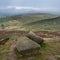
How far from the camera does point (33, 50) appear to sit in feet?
128

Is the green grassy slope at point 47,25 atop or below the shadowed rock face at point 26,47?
below

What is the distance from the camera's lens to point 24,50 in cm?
3822

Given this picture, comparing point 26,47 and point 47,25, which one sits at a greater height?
point 26,47

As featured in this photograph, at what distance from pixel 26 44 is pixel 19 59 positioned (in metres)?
3.69

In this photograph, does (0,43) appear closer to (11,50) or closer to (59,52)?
(11,50)

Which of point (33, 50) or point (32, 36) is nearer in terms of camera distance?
point (33, 50)

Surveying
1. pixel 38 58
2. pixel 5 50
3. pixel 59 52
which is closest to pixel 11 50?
pixel 5 50

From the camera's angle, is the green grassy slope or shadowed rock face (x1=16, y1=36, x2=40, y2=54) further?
the green grassy slope

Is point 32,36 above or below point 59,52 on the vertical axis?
above

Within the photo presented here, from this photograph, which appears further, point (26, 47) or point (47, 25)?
point (47, 25)

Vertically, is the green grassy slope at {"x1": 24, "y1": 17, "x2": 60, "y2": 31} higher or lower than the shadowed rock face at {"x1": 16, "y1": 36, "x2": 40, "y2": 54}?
lower

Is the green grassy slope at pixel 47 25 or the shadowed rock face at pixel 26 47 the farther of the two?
the green grassy slope at pixel 47 25

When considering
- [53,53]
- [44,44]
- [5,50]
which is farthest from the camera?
[44,44]

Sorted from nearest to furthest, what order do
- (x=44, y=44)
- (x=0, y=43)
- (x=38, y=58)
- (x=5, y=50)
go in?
(x=38, y=58) → (x=5, y=50) → (x=44, y=44) → (x=0, y=43)
